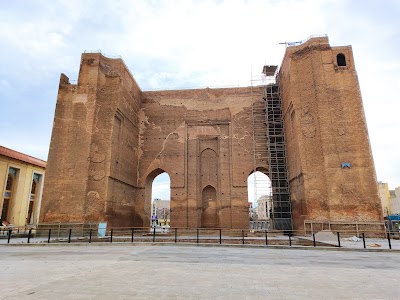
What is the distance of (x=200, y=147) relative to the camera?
24609 millimetres

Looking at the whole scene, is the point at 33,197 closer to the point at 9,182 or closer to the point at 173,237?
the point at 9,182

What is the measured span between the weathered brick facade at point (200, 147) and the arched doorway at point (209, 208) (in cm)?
8

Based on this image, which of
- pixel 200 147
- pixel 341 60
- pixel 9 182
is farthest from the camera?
pixel 9 182

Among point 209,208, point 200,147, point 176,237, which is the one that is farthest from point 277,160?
point 176,237

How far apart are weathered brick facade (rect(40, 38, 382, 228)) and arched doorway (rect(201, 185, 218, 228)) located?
0.08 m

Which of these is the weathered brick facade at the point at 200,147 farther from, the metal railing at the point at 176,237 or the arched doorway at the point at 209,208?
the metal railing at the point at 176,237

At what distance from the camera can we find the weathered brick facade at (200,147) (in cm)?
1755

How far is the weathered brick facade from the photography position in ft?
57.6

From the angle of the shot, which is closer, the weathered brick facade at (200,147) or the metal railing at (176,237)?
the metal railing at (176,237)

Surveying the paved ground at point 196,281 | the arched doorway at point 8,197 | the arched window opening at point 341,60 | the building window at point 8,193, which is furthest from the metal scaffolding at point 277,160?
the arched doorway at point 8,197

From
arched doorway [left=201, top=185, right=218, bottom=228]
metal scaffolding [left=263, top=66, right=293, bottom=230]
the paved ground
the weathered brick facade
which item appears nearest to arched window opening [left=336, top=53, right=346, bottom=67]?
the weathered brick facade

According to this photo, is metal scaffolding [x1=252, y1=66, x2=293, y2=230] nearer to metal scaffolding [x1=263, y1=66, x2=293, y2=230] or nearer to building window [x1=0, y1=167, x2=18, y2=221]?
metal scaffolding [x1=263, y1=66, x2=293, y2=230]

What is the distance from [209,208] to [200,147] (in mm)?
5096

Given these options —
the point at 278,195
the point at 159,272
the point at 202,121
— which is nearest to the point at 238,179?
the point at 278,195
